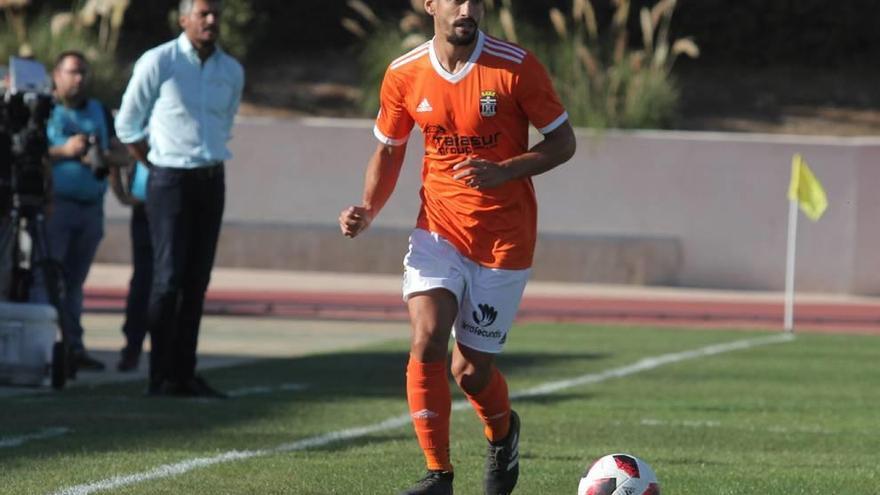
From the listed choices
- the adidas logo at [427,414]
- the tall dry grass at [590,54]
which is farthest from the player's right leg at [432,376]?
the tall dry grass at [590,54]

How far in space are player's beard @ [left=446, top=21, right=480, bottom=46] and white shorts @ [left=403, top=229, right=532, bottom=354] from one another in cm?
74

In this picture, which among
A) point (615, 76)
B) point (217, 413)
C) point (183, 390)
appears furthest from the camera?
point (615, 76)

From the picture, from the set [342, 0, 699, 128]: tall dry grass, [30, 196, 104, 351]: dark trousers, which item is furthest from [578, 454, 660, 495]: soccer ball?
[342, 0, 699, 128]: tall dry grass

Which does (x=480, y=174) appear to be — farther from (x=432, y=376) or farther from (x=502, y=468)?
(x=502, y=468)

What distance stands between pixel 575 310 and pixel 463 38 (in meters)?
16.4

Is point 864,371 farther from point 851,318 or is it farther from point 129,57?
point 129,57

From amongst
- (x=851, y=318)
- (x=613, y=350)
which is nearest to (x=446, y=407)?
(x=613, y=350)

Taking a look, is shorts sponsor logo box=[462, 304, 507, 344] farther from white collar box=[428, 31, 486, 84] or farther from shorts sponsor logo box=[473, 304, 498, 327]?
white collar box=[428, 31, 486, 84]

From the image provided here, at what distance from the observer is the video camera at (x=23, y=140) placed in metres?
12.3

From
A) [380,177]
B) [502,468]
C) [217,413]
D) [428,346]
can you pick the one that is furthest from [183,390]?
[428,346]

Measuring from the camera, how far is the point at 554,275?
2870 cm

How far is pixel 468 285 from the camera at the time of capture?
7785mm

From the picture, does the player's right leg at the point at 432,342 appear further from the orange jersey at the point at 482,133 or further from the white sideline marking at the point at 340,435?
the white sideline marking at the point at 340,435

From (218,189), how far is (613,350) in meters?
6.38
